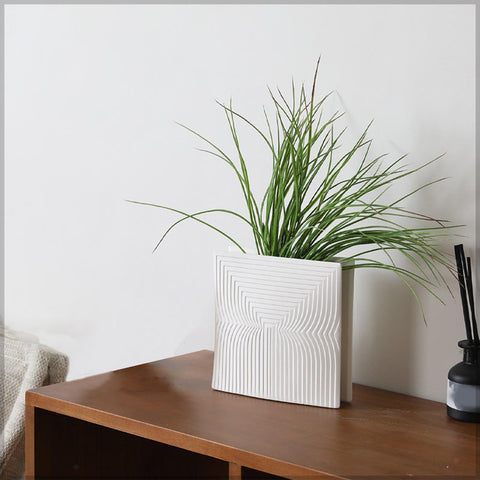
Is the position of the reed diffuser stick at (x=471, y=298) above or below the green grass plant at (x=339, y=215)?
below

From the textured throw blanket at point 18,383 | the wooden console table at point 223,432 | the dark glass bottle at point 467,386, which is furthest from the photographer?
the textured throw blanket at point 18,383

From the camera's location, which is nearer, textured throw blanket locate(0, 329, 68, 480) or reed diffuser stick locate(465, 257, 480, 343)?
reed diffuser stick locate(465, 257, 480, 343)

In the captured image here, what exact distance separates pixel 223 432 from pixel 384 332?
1.35ft

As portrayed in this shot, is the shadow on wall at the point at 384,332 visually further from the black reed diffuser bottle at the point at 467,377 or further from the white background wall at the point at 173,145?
the black reed diffuser bottle at the point at 467,377

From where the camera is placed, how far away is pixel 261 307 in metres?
1.10

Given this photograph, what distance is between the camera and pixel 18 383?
143 cm

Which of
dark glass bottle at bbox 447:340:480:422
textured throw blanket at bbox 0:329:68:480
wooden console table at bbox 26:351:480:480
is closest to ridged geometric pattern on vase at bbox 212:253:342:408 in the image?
wooden console table at bbox 26:351:480:480

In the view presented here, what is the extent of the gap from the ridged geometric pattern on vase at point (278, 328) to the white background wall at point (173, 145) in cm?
21

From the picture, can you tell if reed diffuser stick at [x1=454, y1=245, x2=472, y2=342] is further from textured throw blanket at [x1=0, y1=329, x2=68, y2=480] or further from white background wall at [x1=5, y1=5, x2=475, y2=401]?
textured throw blanket at [x1=0, y1=329, x2=68, y2=480]

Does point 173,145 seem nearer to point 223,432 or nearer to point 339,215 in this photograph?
point 339,215

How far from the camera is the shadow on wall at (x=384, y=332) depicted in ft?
3.90

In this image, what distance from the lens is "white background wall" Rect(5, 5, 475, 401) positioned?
1.15m

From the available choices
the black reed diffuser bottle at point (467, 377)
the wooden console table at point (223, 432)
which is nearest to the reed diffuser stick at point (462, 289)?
the black reed diffuser bottle at point (467, 377)

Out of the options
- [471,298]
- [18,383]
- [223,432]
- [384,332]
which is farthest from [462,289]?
[18,383]
